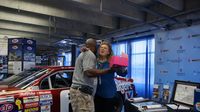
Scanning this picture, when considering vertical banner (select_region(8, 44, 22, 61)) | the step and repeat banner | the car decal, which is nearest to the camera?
the car decal

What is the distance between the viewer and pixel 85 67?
8.24 feet

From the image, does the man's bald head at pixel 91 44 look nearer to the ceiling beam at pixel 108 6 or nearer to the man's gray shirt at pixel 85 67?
the man's gray shirt at pixel 85 67

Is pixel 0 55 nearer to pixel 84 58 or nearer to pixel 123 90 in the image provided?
pixel 123 90

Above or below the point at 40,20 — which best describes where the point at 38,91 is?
below

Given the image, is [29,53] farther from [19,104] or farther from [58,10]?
[19,104]

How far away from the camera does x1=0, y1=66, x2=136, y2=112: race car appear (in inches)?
142

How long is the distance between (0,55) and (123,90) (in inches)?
210

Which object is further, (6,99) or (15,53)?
(15,53)

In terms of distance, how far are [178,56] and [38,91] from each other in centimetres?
354

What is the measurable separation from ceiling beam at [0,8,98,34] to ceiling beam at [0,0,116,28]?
1138 mm

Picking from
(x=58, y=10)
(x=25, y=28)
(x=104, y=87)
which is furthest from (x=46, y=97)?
(x=25, y=28)

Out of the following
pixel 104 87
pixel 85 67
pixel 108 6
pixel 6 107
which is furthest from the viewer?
pixel 108 6

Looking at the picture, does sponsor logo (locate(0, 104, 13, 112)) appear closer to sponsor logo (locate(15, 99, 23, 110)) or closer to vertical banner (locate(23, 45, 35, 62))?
sponsor logo (locate(15, 99, 23, 110))

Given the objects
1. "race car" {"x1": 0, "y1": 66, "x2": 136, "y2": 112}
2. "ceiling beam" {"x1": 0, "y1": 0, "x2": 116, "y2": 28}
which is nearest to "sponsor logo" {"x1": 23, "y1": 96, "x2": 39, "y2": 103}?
"race car" {"x1": 0, "y1": 66, "x2": 136, "y2": 112}
